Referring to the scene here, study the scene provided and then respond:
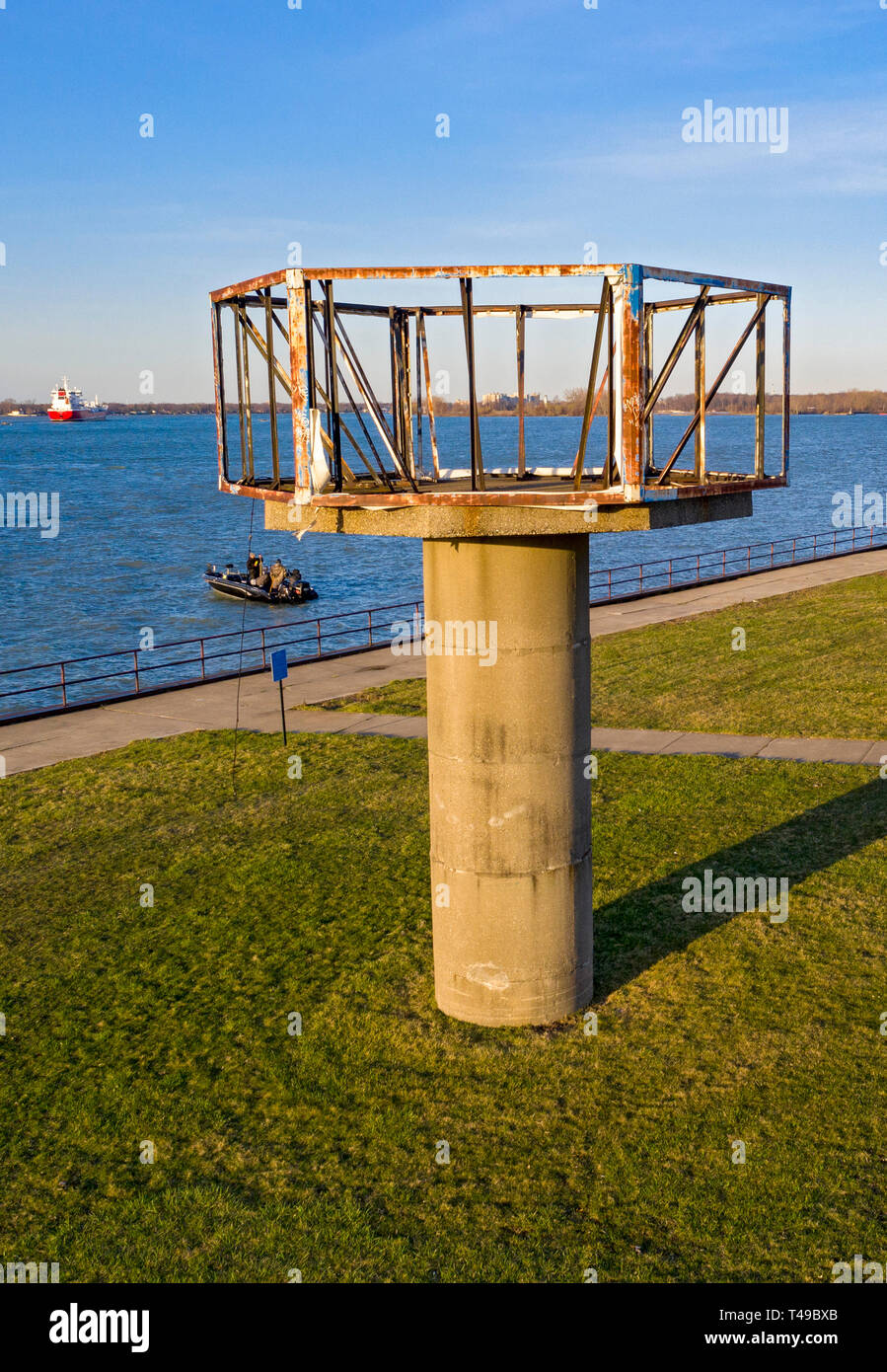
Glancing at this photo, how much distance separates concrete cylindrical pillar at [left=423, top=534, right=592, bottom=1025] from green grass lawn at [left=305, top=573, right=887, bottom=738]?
9673 millimetres

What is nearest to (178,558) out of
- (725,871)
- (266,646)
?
(266,646)

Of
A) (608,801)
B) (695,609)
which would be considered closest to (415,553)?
(695,609)

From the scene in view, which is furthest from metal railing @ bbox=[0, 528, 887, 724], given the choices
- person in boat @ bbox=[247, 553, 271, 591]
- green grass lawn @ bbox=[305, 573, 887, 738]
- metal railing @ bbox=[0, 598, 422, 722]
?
person in boat @ bbox=[247, 553, 271, 591]

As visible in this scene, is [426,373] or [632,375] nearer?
[632,375]

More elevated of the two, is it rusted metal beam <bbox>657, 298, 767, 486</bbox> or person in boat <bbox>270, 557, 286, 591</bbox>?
rusted metal beam <bbox>657, 298, 767, 486</bbox>

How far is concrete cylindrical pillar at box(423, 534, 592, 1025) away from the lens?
9016mm

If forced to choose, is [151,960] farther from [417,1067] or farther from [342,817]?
[342,817]

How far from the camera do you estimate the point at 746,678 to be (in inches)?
865

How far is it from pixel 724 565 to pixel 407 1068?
3014cm

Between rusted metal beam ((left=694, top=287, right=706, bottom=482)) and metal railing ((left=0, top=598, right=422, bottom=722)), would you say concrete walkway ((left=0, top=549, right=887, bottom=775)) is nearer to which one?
metal railing ((left=0, top=598, right=422, bottom=722))

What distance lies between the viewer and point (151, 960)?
11.2m

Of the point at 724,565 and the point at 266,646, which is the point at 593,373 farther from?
the point at 266,646

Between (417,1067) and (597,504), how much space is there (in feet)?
14.2
